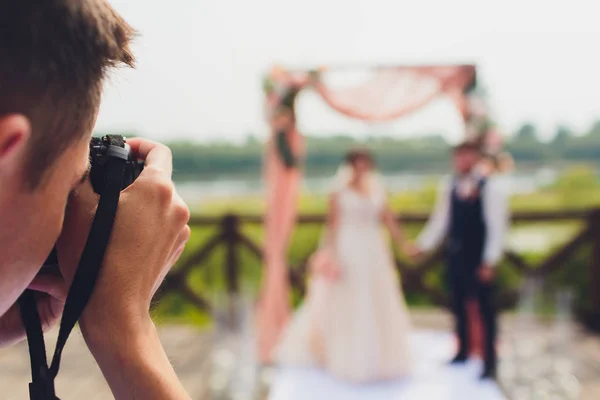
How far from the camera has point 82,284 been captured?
1.15 ft

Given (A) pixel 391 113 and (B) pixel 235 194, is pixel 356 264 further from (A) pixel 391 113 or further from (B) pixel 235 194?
(B) pixel 235 194

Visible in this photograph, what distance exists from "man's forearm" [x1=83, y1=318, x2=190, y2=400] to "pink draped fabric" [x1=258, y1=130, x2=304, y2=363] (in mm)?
3313

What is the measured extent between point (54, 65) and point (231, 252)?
14.8 feet

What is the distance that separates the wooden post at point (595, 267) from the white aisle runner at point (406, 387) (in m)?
1.28

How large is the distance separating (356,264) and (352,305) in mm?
282

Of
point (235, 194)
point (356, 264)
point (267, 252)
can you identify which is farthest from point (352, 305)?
point (235, 194)

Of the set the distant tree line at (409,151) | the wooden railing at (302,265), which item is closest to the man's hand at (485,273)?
the wooden railing at (302,265)

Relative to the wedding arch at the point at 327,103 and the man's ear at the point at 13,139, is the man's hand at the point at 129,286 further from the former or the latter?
the wedding arch at the point at 327,103

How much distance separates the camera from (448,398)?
123 inches

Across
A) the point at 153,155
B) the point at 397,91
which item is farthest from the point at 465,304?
the point at 153,155

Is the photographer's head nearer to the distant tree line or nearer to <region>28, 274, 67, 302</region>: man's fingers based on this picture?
<region>28, 274, 67, 302</region>: man's fingers

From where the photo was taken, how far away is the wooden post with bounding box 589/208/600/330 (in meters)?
4.12

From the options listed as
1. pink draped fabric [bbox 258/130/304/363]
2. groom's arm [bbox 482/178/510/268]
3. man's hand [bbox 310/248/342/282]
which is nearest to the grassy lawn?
pink draped fabric [bbox 258/130/304/363]

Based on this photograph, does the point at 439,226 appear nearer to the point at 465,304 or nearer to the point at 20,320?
the point at 465,304
